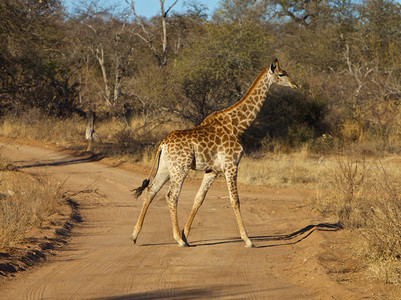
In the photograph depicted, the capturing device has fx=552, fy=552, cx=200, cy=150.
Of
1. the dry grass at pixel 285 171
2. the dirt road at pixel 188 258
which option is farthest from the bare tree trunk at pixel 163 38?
the dirt road at pixel 188 258

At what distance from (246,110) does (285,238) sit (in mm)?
2146

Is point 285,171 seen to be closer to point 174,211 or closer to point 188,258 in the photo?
point 174,211

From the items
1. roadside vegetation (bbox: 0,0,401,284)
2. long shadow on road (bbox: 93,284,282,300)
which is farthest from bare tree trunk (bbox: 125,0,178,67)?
long shadow on road (bbox: 93,284,282,300)

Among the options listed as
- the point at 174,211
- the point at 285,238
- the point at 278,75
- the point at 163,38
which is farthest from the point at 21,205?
the point at 163,38

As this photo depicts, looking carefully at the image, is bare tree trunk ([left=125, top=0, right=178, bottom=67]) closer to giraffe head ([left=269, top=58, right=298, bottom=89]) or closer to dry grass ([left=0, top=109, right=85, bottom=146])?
dry grass ([left=0, top=109, right=85, bottom=146])

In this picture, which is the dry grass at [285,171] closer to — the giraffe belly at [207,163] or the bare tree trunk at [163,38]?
the giraffe belly at [207,163]

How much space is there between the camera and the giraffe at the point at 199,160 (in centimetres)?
802

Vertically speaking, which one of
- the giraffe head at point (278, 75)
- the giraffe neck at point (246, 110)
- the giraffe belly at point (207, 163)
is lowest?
the giraffe belly at point (207, 163)

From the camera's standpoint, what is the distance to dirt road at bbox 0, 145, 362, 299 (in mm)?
5703

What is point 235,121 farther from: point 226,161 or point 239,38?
point 239,38

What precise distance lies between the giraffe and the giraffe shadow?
39 cm

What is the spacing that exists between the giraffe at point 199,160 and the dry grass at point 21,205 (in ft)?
5.38

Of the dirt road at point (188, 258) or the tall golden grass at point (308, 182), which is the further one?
the tall golden grass at point (308, 182)

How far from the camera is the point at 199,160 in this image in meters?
8.23
